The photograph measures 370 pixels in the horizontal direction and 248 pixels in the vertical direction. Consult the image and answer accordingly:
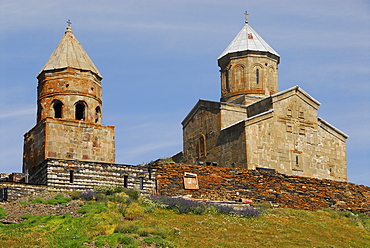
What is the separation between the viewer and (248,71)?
42062 millimetres

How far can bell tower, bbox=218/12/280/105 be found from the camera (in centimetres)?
4200

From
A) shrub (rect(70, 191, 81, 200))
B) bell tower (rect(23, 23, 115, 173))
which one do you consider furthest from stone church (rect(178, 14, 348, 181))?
shrub (rect(70, 191, 81, 200))

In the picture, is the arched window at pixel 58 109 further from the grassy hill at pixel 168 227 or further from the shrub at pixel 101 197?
the shrub at pixel 101 197

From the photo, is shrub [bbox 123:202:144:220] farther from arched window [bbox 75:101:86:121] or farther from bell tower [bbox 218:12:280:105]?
bell tower [bbox 218:12:280:105]

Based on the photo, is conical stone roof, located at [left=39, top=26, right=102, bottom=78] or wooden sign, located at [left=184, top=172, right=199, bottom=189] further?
conical stone roof, located at [left=39, top=26, right=102, bottom=78]

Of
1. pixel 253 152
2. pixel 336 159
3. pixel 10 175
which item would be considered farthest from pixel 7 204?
pixel 336 159

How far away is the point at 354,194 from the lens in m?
36.7

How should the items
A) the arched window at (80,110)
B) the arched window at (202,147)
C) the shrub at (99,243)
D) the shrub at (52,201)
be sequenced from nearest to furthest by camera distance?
the shrub at (99,243), the shrub at (52,201), the arched window at (80,110), the arched window at (202,147)

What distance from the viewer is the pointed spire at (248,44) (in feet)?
140

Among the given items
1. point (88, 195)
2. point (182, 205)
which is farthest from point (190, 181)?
point (88, 195)

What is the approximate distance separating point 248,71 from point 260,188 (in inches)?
383

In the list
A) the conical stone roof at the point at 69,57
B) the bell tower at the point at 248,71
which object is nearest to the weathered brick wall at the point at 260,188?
the conical stone roof at the point at 69,57

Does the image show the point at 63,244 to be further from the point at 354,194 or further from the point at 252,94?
the point at 252,94

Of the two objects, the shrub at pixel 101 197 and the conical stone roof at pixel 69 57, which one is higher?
the conical stone roof at pixel 69 57
